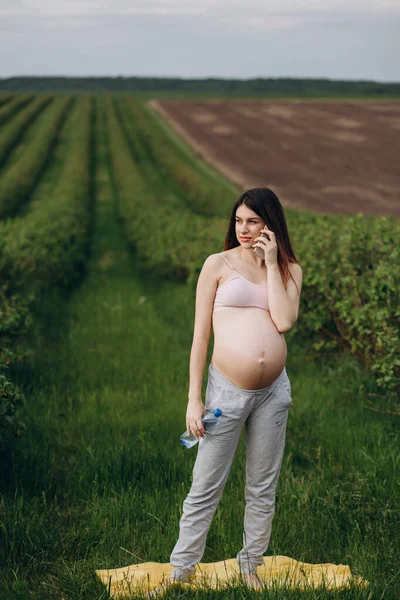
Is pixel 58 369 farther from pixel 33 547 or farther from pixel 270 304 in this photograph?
pixel 270 304

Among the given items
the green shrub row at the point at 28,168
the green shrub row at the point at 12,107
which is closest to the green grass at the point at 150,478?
the green shrub row at the point at 28,168

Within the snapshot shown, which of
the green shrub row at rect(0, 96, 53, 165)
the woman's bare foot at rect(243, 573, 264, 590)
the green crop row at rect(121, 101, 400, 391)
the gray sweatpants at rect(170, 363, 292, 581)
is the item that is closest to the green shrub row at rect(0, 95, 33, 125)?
the green shrub row at rect(0, 96, 53, 165)

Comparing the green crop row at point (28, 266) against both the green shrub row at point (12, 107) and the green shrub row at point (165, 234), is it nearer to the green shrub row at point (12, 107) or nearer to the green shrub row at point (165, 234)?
the green shrub row at point (165, 234)

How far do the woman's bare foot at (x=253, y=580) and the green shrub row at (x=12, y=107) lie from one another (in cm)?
5103

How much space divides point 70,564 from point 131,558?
34 centimetres

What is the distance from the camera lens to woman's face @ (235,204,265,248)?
367 cm

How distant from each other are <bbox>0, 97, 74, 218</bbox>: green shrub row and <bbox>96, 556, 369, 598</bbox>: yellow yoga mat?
74.7 feet

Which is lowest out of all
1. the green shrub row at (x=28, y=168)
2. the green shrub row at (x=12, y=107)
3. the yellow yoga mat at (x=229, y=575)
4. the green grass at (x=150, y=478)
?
the green grass at (x=150, y=478)

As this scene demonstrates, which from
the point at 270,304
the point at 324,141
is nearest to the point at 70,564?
the point at 270,304

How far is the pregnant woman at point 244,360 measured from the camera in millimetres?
3584

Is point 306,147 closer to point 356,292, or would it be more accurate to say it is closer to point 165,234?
point 165,234

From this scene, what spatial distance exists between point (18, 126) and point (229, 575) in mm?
48097

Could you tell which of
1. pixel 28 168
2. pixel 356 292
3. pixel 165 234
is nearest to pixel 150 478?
pixel 356 292

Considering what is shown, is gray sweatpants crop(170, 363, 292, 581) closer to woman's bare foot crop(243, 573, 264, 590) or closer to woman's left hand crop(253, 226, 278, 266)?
woman's bare foot crop(243, 573, 264, 590)
